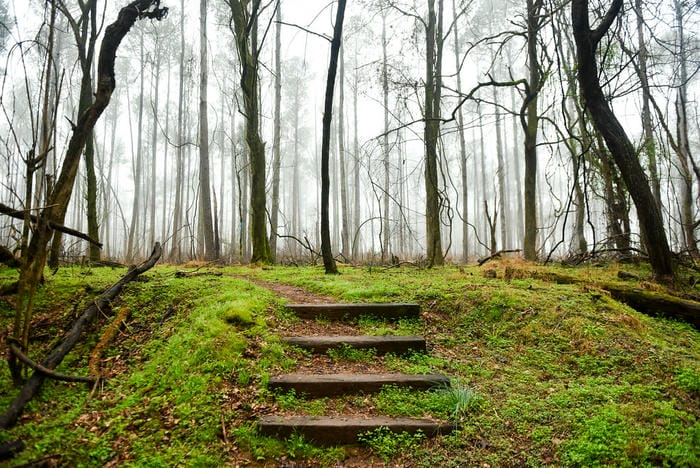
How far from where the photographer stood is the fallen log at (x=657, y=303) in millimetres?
4316

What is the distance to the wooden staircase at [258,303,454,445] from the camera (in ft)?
8.97

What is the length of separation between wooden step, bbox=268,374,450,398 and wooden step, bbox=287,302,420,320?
4.35ft

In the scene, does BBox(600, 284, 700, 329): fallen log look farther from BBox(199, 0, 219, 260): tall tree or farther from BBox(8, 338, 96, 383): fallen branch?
BBox(199, 0, 219, 260): tall tree

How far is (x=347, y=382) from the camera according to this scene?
3.22 metres

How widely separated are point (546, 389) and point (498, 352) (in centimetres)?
74

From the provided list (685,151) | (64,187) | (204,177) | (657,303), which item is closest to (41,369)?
(64,187)

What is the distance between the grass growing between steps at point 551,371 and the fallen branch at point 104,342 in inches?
99.9

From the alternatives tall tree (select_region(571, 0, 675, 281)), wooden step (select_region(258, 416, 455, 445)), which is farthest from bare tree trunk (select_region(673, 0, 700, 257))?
wooden step (select_region(258, 416, 455, 445))

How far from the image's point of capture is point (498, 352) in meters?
3.93

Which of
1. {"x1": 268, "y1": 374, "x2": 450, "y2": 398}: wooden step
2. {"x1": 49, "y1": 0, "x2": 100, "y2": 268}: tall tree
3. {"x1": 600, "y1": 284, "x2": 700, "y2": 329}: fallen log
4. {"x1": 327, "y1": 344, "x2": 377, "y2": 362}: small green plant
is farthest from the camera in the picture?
{"x1": 49, "y1": 0, "x2": 100, "y2": 268}: tall tree

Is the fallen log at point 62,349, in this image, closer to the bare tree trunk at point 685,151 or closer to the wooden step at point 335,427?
the wooden step at point 335,427

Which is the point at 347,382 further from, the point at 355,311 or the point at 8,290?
the point at 8,290

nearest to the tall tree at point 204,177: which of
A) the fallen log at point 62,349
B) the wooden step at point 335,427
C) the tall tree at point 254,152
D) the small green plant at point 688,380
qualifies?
the tall tree at point 254,152

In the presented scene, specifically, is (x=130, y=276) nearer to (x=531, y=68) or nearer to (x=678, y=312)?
(x=678, y=312)
